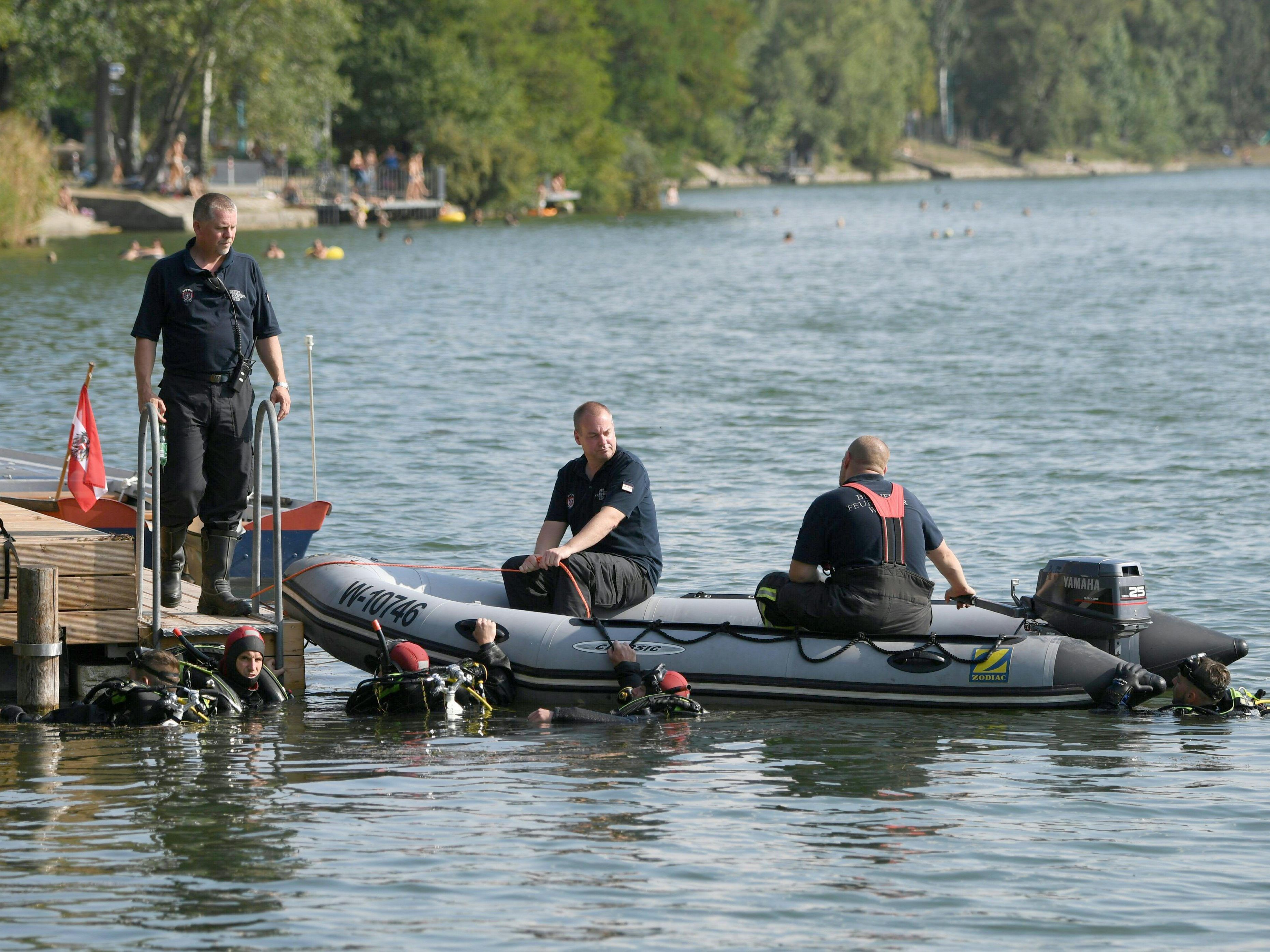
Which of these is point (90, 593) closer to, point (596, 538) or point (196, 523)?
point (196, 523)

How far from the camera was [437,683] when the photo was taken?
8.41m

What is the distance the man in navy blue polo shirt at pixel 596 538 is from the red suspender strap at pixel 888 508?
1.19 m

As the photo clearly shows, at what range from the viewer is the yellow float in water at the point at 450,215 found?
59281 mm

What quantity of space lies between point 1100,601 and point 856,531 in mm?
1394

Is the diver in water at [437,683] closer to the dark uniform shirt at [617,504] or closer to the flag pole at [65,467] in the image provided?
the dark uniform shirt at [617,504]

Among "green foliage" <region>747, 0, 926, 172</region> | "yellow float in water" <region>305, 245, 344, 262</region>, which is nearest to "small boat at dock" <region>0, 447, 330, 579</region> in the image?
"yellow float in water" <region>305, 245, 344, 262</region>

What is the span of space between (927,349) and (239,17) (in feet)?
85.8

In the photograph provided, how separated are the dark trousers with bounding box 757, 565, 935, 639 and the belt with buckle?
9.25ft

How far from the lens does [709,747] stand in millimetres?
7965

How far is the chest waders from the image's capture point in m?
8.28

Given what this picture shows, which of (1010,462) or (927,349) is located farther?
(927,349)

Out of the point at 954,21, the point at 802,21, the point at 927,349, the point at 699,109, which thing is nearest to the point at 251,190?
the point at 927,349

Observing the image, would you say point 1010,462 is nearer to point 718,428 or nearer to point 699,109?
point 718,428

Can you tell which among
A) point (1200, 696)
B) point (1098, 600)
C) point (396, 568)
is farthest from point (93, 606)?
point (1200, 696)
